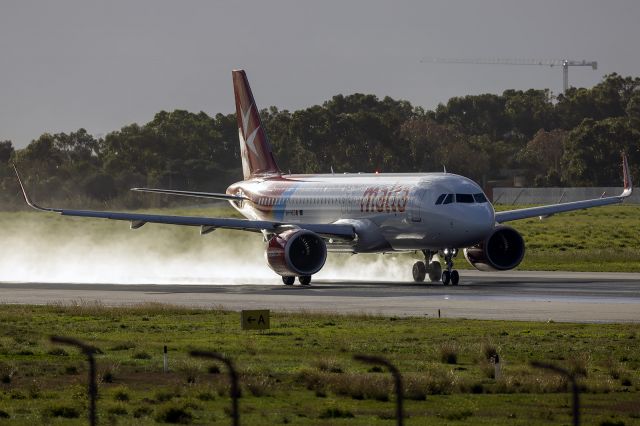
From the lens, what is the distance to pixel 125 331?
42312 millimetres

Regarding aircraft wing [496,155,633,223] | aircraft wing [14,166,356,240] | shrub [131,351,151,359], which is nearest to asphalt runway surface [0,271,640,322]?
aircraft wing [14,166,356,240]

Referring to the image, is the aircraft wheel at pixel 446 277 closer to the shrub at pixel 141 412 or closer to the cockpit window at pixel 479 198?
the cockpit window at pixel 479 198

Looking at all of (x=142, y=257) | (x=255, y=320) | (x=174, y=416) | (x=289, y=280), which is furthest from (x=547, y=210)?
(x=174, y=416)

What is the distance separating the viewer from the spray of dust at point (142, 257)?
73.4m

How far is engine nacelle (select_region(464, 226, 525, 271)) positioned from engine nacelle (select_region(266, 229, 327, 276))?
691 centimetres

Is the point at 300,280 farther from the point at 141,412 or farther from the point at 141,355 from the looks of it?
the point at 141,412

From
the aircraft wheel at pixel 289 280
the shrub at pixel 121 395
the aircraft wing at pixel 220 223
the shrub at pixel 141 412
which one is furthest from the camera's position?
the aircraft wing at pixel 220 223

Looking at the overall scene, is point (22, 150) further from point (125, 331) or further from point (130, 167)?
point (125, 331)

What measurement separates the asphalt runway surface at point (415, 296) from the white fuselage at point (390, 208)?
1.99m

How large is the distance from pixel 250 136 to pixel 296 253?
1601cm

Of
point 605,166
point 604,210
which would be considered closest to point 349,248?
point 604,210

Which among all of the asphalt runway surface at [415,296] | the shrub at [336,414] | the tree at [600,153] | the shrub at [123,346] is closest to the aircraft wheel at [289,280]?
the asphalt runway surface at [415,296]

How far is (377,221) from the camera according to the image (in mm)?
64500

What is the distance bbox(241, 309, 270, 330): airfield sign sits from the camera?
37.5 metres
